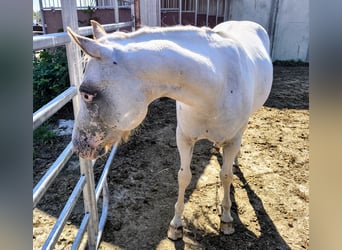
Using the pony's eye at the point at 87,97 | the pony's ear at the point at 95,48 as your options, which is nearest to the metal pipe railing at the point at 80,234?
the pony's eye at the point at 87,97

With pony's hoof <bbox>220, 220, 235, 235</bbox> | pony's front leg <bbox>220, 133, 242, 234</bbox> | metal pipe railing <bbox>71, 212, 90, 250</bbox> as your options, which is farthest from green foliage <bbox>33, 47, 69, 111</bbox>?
pony's hoof <bbox>220, 220, 235, 235</bbox>

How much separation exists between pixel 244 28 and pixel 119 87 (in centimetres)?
211

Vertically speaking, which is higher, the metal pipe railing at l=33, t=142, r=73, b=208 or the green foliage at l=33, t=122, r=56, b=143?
the metal pipe railing at l=33, t=142, r=73, b=208

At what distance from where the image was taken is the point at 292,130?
13.4ft

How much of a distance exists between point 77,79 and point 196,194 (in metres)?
1.62

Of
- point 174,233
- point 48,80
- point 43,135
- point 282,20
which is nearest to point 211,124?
point 174,233

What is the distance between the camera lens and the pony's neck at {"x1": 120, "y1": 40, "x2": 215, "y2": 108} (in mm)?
1219

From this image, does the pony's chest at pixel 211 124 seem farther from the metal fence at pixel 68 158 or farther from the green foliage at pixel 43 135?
the green foliage at pixel 43 135

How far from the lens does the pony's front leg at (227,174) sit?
209cm

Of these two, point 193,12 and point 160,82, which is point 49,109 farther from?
point 193,12

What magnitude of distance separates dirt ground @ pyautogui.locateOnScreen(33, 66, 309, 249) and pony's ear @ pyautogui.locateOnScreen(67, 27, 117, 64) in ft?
4.96

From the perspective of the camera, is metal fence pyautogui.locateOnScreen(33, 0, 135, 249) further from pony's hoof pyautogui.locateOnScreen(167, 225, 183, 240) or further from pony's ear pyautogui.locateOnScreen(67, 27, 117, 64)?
pony's hoof pyautogui.locateOnScreen(167, 225, 183, 240)

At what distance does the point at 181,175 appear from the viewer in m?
2.23

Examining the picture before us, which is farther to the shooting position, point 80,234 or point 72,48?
point 80,234
